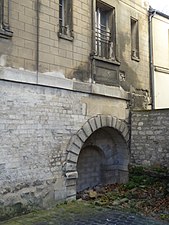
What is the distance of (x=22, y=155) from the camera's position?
613cm

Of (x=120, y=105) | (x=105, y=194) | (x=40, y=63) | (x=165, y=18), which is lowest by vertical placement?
(x=105, y=194)

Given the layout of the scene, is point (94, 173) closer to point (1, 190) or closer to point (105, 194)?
point (105, 194)

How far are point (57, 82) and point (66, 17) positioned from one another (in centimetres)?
179

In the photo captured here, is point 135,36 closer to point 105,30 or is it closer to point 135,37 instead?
point 135,37

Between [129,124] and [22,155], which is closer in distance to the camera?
[22,155]

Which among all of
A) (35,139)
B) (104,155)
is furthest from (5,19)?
(104,155)

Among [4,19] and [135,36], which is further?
[135,36]

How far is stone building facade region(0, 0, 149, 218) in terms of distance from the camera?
19.6ft

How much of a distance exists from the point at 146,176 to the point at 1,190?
435cm

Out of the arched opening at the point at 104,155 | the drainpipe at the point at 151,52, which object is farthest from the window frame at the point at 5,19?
the drainpipe at the point at 151,52

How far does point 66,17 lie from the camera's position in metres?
7.38

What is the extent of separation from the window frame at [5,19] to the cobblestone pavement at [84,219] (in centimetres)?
367

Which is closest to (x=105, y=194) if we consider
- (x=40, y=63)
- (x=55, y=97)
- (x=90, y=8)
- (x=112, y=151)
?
(x=112, y=151)

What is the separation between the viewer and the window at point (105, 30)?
854 cm
